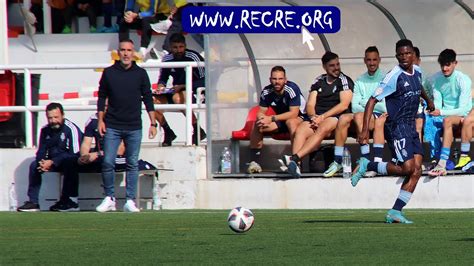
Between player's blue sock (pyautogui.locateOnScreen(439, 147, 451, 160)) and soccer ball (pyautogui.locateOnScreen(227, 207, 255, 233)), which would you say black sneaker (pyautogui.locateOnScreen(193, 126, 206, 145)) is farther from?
soccer ball (pyautogui.locateOnScreen(227, 207, 255, 233))

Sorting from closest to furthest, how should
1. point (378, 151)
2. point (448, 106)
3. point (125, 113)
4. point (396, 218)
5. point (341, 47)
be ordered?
point (396, 218) → point (125, 113) → point (378, 151) → point (448, 106) → point (341, 47)

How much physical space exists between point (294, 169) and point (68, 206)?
3134mm

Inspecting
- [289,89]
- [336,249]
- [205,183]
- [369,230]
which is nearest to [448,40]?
[289,89]

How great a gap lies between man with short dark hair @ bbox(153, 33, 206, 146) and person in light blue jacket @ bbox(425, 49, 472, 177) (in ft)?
11.1

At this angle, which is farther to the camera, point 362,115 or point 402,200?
point 362,115

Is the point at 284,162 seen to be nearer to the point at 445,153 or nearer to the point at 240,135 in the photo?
the point at 240,135

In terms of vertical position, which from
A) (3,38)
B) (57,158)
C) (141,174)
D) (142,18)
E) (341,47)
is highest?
(142,18)

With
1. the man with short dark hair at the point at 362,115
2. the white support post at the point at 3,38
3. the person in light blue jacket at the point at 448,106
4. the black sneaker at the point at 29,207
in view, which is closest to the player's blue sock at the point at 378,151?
the man with short dark hair at the point at 362,115

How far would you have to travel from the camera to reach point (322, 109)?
18.4m

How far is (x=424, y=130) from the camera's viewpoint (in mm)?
18234

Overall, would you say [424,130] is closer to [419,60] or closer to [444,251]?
[419,60]

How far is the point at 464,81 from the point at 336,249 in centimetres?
775

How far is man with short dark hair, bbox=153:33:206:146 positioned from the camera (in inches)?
747

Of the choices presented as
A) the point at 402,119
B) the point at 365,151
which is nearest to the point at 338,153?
the point at 365,151
